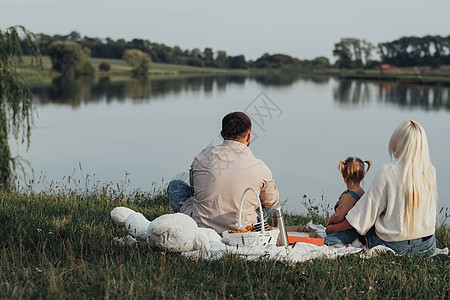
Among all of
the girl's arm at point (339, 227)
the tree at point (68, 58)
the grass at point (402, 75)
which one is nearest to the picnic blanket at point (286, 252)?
the girl's arm at point (339, 227)

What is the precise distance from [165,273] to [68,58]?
62144mm

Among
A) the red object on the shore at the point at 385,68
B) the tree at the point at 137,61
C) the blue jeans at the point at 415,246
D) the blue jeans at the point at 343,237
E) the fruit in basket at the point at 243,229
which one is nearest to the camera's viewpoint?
the fruit in basket at the point at 243,229

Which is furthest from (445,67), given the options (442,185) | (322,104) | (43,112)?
(442,185)

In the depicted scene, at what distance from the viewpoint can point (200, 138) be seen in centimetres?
1859

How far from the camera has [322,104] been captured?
34.2 meters

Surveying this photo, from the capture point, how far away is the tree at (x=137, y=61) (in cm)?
7131

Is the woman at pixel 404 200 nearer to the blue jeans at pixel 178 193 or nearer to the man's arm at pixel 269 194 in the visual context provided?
the man's arm at pixel 269 194

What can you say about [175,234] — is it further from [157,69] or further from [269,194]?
[157,69]

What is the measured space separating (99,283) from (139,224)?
0.92 meters

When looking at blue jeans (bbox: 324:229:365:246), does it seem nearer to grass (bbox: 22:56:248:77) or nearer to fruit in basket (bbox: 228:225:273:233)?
fruit in basket (bbox: 228:225:273:233)

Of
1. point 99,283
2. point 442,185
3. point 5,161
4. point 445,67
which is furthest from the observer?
point 445,67

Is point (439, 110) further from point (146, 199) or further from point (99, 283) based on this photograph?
point (99, 283)

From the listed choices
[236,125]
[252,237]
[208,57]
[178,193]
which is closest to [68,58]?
[208,57]

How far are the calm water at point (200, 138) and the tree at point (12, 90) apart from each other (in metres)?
1.36
